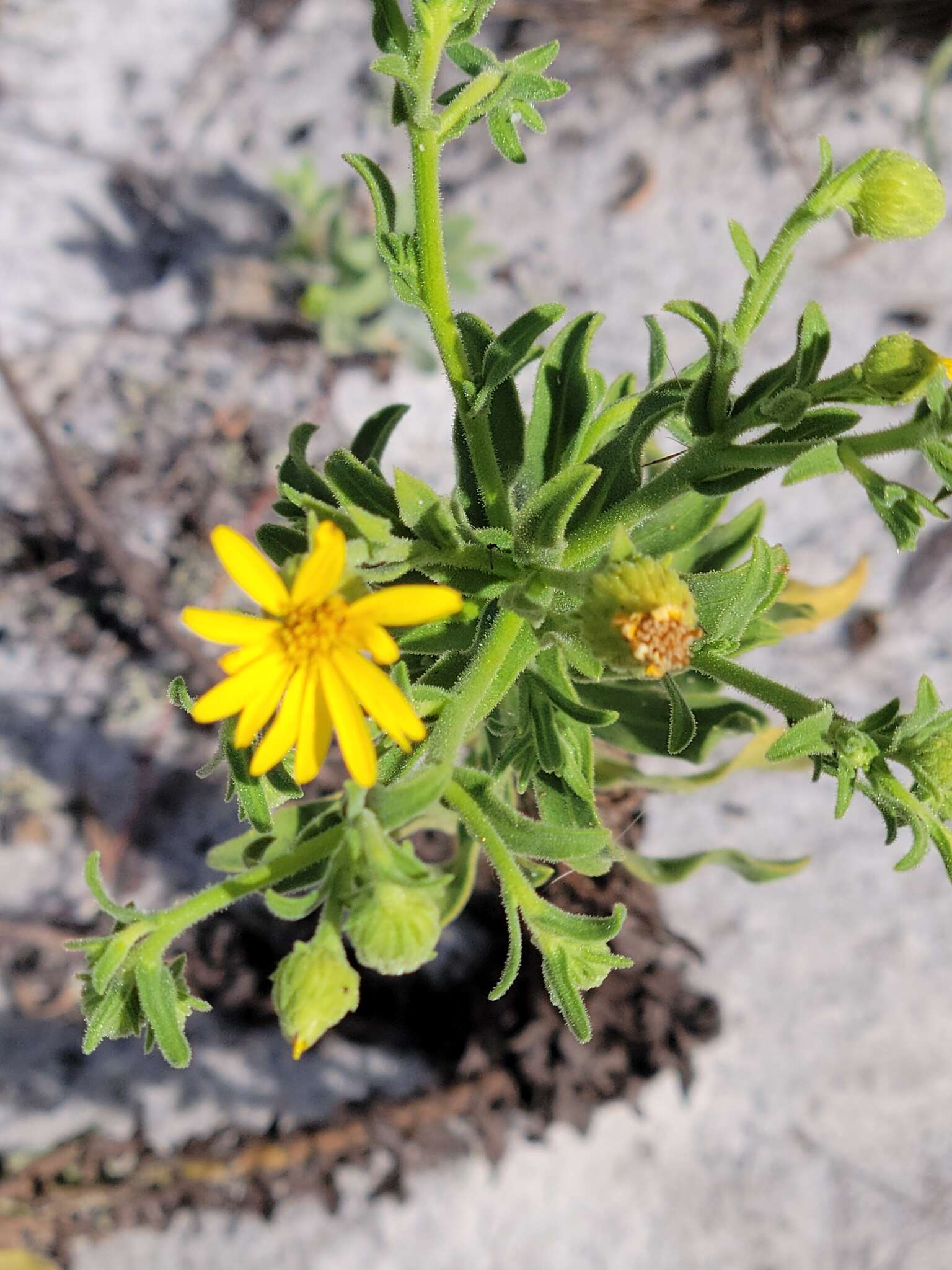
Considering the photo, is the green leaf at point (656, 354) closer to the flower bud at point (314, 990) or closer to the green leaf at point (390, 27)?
the green leaf at point (390, 27)

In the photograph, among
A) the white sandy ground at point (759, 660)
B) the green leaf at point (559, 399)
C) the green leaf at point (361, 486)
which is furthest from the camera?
→ the white sandy ground at point (759, 660)

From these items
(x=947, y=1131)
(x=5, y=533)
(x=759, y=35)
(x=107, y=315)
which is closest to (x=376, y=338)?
(x=107, y=315)

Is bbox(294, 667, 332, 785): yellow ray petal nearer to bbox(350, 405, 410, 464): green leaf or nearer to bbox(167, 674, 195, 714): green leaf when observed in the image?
bbox(167, 674, 195, 714): green leaf

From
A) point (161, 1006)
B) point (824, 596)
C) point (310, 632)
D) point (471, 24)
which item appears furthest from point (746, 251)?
point (161, 1006)

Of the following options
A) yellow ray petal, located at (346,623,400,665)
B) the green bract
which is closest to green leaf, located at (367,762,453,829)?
the green bract

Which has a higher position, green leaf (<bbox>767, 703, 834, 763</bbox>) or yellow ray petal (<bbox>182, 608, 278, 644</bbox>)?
green leaf (<bbox>767, 703, 834, 763</bbox>)

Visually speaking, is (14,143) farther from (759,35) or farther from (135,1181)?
(135,1181)

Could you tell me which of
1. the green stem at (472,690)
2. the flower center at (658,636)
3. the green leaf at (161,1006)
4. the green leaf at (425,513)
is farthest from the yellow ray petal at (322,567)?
the green leaf at (161,1006)
